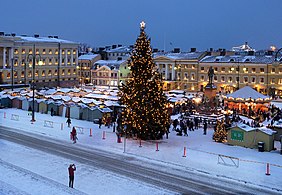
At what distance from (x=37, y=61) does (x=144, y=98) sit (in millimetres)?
64797

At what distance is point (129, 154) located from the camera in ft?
86.0

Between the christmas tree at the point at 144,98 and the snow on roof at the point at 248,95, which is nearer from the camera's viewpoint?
the christmas tree at the point at 144,98

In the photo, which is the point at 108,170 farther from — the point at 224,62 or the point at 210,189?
the point at 224,62

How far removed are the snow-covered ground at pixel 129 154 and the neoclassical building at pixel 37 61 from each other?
169ft

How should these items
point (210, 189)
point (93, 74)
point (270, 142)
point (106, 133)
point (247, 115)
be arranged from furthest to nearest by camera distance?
1. point (93, 74)
2. point (247, 115)
3. point (106, 133)
4. point (270, 142)
5. point (210, 189)

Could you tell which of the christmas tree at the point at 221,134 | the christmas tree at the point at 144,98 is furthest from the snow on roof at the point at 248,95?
the christmas tree at the point at 144,98

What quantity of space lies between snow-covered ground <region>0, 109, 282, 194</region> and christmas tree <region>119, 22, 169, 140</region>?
104cm

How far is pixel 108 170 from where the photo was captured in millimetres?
22281

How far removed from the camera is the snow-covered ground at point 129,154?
19.5m

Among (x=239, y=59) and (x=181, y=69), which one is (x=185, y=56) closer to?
(x=181, y=69)

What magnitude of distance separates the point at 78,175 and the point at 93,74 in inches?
3095

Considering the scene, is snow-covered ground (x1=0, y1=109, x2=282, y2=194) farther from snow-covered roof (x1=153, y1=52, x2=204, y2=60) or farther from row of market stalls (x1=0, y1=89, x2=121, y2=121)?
snow-covered roof (x1=153, y1=52, x2=204, y2=60)

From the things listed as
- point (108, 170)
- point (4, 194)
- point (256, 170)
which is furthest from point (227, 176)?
point (4, 194)

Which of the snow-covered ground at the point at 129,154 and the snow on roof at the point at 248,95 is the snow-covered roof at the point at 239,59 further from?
the snow-covered ground at the point at 129,154
